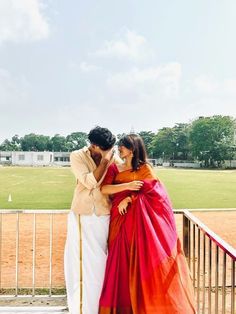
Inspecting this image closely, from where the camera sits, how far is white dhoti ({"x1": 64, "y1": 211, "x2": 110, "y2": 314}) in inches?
93.5

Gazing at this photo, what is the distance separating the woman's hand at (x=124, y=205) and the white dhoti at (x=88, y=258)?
16 centimetres

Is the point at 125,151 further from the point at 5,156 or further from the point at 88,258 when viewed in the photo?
the point at 5,156

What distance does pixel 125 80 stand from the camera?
66.2 metres

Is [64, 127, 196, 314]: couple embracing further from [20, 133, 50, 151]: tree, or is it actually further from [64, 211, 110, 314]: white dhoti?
[20, 133, 50, 151]: tree

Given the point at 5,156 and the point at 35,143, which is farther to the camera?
the point at 35,143

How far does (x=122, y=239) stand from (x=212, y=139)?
63660 mm

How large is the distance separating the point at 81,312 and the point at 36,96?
7983 centimetres

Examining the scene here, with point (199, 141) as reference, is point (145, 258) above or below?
below

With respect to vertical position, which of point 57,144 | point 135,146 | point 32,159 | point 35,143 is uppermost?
point 35,143

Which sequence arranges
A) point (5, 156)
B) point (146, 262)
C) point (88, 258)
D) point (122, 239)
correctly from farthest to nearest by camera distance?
point (5, 156) → point (88, 258) → point (122, 239) → point (146, 262)

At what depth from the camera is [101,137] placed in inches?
88.1

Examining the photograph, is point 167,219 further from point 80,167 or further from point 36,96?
point 36,96

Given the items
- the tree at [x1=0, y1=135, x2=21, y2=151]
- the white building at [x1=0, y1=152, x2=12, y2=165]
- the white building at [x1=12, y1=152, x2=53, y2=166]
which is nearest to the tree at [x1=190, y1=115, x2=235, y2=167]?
the white building at [x1=12, y1=152, x2=53, y2=166]

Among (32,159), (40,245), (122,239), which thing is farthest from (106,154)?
(32,159)
